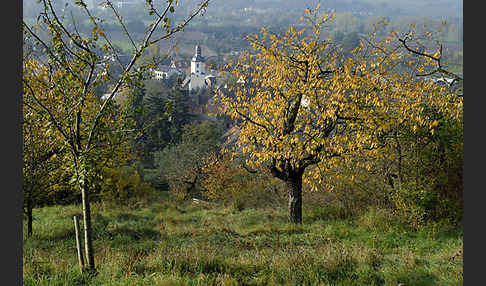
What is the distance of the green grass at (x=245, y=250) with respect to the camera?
507 cm

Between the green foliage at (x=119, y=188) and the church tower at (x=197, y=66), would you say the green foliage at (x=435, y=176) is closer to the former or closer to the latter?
the green foliage at (x=119, y=188)

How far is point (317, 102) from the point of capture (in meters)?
8.96

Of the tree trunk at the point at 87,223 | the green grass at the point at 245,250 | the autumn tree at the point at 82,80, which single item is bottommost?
the green grass at the point at 245,250

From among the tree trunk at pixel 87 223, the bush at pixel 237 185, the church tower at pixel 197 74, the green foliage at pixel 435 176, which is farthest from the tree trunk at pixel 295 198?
the church tower at pixel 197 74

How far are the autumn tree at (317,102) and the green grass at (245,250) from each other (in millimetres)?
1771

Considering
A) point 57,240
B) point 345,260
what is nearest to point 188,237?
point 57,240

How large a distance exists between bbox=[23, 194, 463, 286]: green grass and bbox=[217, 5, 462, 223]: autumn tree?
1.77 metres

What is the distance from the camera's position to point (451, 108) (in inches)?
357

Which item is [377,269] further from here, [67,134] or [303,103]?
[303,103]

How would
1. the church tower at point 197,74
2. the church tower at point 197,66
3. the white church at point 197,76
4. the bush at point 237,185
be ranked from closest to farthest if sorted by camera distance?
the bush at point 237,185
the white church at point 197,76
the church tower at point 197,74
the church tower at point 197,66

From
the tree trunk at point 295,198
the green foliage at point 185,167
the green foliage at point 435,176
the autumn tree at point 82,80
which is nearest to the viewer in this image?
the autumn tree at point 82,80

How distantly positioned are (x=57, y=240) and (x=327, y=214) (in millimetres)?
7637

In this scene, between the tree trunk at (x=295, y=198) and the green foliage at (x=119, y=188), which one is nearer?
the tree trunk at (x=295, y=198)

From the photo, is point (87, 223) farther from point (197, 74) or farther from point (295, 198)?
point (197, 74)
